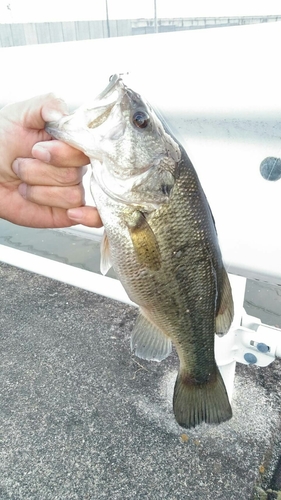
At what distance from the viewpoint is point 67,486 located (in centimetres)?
176

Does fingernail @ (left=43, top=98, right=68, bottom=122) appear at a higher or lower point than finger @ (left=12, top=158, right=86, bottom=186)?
higher

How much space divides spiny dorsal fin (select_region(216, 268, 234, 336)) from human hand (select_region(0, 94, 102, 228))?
0.49 metres

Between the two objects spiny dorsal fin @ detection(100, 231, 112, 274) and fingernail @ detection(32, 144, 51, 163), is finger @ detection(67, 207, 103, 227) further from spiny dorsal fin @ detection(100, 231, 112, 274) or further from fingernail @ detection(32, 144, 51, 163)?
fingernail @ detection(32, 144, 51, 163)

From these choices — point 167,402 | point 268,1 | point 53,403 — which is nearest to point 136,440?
point 167,402

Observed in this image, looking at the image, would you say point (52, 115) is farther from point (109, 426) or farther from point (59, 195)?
point (109, 426)

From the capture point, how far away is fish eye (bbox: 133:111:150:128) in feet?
3.79

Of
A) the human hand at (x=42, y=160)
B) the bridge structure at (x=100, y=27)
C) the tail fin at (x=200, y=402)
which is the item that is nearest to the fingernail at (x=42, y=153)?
the human hand at (x=42, y=160)

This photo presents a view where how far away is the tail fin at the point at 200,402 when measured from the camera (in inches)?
59.8

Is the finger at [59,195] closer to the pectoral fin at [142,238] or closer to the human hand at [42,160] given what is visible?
the human hand at [42,160]

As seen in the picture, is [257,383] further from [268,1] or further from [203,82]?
[268,1]

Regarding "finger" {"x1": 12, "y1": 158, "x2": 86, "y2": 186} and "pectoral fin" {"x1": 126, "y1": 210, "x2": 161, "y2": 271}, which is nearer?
"pectoral fin" {"x1": 126, "y1": 210, "x2": 161, "y2": 271}

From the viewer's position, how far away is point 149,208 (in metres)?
1.21

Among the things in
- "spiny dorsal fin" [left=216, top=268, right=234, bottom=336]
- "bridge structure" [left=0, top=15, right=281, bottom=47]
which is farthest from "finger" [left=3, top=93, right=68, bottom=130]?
"bridge structure" [left=0, top=15, right=281, bottom=47]

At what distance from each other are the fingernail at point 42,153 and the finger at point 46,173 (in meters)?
0.06
